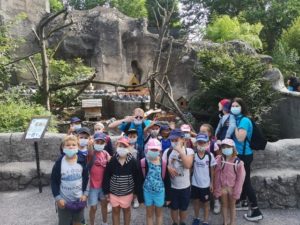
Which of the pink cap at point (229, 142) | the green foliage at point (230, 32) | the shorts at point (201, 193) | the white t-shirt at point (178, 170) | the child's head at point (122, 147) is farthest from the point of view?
the green foliage at point (230, 32)

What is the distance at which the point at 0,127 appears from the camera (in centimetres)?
786

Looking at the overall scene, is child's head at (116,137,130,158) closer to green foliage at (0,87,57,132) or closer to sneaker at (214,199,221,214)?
sneaker at (214,199,221,214)

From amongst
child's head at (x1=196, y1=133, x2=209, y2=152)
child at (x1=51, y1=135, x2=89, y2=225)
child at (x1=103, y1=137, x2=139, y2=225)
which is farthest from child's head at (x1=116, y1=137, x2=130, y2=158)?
child's head at (x1=196, y1=133, x2=209, y2=152)

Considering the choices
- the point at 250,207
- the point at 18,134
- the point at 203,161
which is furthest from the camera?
the point at 18,134

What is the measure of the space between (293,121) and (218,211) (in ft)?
14.2

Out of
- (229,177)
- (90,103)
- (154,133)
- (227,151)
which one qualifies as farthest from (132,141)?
(90,103)

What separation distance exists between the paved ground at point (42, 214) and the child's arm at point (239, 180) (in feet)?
2.04

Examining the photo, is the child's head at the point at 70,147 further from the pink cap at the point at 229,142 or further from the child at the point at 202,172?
the pink cap at the point at 229,142

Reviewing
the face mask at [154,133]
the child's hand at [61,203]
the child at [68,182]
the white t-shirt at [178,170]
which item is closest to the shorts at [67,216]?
the child at [68,182]

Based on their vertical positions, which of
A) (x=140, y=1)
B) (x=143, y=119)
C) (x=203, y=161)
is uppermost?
(x=140, y=1)

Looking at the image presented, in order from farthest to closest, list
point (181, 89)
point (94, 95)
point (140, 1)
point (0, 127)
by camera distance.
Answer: point (140, 1) < point (181, 89) < point (94, 95) < point (0, 127)

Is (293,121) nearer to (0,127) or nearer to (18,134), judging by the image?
(18,134)

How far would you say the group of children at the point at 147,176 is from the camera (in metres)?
4.25

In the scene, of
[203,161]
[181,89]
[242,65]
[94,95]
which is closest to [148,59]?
[181,89]
